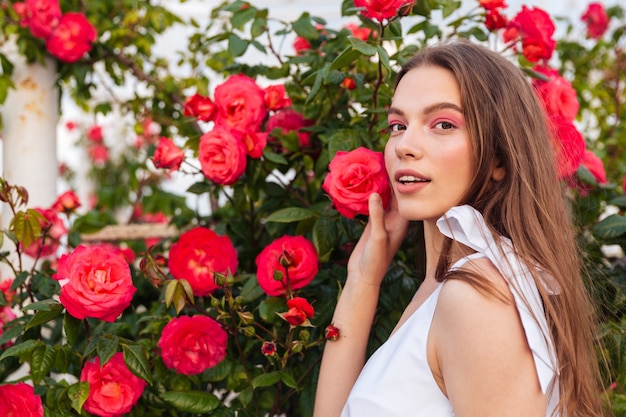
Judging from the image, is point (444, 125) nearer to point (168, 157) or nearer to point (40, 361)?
point (168, 157)

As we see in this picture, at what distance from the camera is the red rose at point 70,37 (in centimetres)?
224

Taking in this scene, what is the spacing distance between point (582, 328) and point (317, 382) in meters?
0.59

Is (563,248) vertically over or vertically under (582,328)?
over

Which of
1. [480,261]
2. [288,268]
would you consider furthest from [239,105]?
[480,261]

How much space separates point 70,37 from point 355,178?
125 centimetres

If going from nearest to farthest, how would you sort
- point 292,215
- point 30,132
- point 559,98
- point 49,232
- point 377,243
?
1. point 377,243
2. point 292,215
3. point 559,98
4. point 49,232
5. point 30,132

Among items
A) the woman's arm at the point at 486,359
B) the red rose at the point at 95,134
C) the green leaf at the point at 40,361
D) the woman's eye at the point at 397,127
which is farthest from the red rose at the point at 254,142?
the red rose at the point at 95,134

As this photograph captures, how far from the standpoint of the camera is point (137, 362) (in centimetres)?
143

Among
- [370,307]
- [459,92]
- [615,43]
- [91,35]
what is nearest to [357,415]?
[370,307]

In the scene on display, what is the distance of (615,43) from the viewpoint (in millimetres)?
3158

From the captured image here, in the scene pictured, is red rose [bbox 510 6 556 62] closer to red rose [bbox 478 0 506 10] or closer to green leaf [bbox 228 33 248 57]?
red rose [bbox 478 0 506 10]

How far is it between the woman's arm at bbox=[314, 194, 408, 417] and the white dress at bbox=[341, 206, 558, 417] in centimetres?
24

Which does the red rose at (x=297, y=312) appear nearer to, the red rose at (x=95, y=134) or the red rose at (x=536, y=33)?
the red rose at (x=536, y=33)

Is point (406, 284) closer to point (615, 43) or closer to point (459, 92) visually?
point (459, 92)
